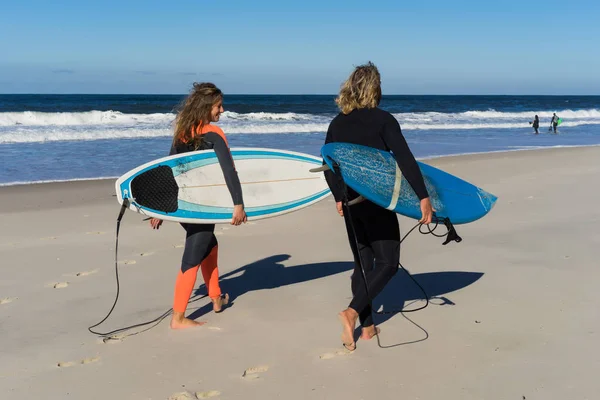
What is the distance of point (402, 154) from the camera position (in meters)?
3.32

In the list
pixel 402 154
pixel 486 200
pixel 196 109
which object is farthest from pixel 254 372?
pixel 486 200

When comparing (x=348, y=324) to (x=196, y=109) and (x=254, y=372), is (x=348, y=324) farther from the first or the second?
(x=196, y=109)

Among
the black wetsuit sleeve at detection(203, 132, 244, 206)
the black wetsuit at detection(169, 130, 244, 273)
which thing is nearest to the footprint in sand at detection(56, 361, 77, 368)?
the black wetsuit at detection(169, 130, 244, 273)

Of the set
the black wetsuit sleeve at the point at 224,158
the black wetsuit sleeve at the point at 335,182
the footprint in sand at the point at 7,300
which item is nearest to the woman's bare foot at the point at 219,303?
the black wetsuit sleeve at the point at 224,158

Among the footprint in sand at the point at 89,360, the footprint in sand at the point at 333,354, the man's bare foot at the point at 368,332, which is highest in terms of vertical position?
the man's bare foot at the point at 368,332

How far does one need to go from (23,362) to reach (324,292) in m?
2.01

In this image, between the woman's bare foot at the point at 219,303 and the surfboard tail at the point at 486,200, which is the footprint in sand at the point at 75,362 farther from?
the surfboard tail at the point at 486,200

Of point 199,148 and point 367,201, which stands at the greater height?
point 199,148

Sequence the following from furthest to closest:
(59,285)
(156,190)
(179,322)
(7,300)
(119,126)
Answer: (119,126), (59,285), (7,300), (156,190), (179,322)

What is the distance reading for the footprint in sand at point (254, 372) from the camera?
3.28 m

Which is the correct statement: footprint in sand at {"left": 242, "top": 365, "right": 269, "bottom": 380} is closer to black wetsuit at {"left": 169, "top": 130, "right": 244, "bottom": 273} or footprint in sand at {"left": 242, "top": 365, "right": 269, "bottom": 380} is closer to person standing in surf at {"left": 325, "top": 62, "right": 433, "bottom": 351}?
person standing in surf at {"left": 325, "top": 62, "right": 433, "bottom": 351}

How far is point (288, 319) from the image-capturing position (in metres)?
4.14

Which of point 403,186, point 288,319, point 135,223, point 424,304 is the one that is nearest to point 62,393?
point 288,319

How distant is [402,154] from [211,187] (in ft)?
4.76
